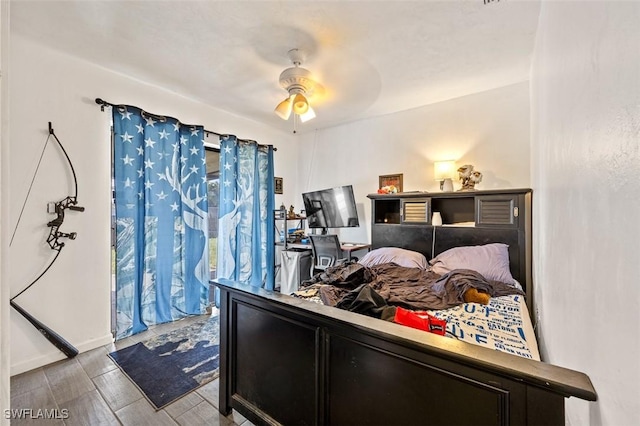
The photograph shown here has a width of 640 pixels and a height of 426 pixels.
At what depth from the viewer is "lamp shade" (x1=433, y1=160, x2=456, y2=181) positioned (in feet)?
10.5

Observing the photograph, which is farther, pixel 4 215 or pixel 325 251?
pixel 325 251

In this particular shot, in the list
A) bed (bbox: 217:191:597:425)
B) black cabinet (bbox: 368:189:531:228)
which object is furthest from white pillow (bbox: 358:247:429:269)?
bed (bbox: 217:191:597:425)

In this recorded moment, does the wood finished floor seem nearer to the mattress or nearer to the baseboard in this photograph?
the baseboard

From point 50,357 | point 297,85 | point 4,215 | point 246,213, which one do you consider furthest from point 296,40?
point 50,357

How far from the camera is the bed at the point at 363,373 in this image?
2.40 feet

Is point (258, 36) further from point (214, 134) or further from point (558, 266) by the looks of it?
point (558, 266)

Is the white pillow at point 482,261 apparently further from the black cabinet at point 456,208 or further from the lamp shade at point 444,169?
the lamp shade at point 444,169

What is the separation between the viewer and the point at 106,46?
2234mm

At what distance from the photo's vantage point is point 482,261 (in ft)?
8.54

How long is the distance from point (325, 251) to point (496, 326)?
2.15m

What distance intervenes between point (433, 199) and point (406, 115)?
125 centimetres

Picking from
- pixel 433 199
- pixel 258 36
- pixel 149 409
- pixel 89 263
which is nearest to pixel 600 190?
pixel 258 36

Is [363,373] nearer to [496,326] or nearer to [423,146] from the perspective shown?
[496,326]

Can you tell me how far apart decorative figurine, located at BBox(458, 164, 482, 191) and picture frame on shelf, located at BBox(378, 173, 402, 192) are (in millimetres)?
811
